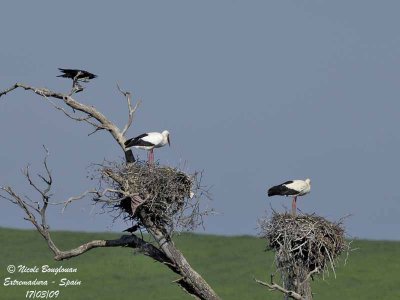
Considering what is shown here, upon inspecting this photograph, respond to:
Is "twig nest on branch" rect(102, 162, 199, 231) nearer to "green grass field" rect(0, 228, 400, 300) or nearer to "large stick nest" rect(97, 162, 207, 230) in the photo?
"large stick nest" rect(97, 162, 207, 230)

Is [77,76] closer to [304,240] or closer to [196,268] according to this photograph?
[304,240]

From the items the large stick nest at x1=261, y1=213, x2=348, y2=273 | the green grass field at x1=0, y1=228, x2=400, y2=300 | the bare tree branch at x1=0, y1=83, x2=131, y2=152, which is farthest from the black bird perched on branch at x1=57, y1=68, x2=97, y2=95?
the green grass field at x1=0, y1=228, x2=400, y2=300

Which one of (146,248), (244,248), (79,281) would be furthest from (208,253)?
(146,248)

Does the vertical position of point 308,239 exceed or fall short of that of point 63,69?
it falls short

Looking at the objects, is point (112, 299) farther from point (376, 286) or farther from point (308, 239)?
point (308, 239)

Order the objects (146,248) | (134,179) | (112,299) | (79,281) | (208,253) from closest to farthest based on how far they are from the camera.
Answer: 1. (134,179)
2. (146,248)
3. (112,299)
4. (79,281)
5. (208,253)

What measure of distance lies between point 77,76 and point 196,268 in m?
24.8

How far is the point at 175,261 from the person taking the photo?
24500mm

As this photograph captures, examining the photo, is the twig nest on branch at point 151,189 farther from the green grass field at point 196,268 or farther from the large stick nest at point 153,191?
the green grass field at point 196,268

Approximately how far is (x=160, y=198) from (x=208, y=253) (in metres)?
28.2

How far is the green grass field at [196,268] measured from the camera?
43500 millimetres

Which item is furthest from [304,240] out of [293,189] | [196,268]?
[196,268]

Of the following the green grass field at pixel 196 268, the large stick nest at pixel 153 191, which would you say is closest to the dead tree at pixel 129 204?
the large stick nest at pixel 153 191

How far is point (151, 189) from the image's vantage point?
23.2m
